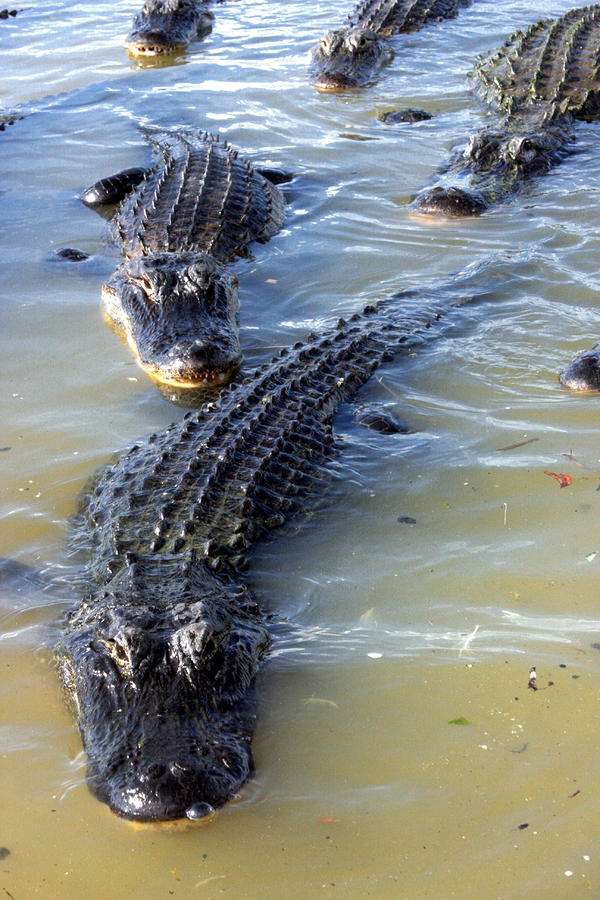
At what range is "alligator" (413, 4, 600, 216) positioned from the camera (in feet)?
28.2

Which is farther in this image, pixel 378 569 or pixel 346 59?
Result: pixel 346 59

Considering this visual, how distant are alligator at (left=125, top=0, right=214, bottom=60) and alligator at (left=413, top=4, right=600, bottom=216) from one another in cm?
458

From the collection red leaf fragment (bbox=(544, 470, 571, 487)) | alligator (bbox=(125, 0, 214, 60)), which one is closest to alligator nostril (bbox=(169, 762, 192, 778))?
red leaf fragment (bbox=(544, 470, 571, 487))

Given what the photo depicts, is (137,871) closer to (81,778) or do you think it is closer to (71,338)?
(81,778)

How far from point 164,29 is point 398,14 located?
132 inches

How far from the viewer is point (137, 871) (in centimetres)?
291

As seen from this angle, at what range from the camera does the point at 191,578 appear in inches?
150

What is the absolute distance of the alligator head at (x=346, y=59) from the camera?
38.8 feet

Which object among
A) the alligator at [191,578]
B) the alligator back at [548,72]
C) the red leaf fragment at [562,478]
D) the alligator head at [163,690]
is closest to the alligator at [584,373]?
the red leaf fragment at [562,478]

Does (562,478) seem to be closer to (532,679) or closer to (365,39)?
(532,679)

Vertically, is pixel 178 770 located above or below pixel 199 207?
below

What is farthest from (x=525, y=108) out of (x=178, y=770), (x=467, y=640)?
(x=178, y=770)

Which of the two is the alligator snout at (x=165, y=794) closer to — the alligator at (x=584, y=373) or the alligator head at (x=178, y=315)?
the alligator at (x=584, y=373)

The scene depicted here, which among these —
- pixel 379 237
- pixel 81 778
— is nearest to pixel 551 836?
pixel 81 778
